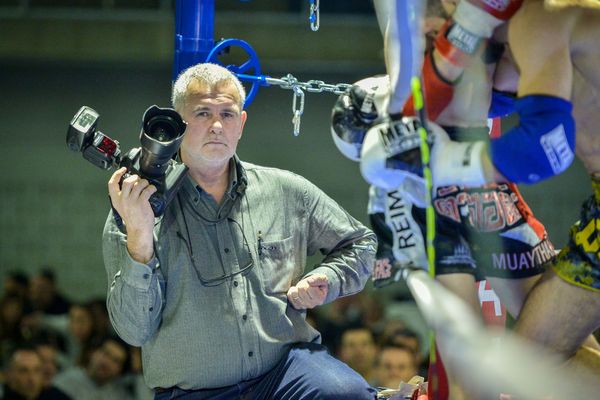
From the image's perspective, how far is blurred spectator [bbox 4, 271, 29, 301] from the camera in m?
7.28

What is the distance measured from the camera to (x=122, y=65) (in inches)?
330

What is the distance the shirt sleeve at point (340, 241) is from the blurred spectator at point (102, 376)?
2239 millimetres

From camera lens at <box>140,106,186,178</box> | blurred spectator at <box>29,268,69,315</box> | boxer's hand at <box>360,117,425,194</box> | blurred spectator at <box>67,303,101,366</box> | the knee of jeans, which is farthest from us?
blurred spectator at <box>29,268,69,315</box>

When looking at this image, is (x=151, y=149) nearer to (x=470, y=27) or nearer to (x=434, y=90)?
(x=434, y=90)

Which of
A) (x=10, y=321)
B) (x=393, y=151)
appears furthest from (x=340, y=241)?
(x=10, y=321)

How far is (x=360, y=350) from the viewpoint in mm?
5617

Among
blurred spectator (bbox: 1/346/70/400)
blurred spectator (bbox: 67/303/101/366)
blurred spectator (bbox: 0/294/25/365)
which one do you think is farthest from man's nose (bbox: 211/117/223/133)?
blurred spectator (bbox: 0/294/25/365)

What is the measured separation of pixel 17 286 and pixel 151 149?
15.0ft

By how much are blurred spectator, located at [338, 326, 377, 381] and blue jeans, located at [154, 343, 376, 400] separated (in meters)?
2.16

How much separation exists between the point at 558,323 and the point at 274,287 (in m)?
1.00

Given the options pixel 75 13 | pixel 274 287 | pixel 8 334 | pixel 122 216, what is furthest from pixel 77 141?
Answer: pixel 75 13

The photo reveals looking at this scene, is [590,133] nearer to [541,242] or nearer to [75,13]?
[541,242]

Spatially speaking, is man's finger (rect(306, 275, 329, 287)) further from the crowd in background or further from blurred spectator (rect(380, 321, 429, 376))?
blurred spectator (rect(380, 321, 429, 376))

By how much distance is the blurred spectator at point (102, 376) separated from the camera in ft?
18.2
